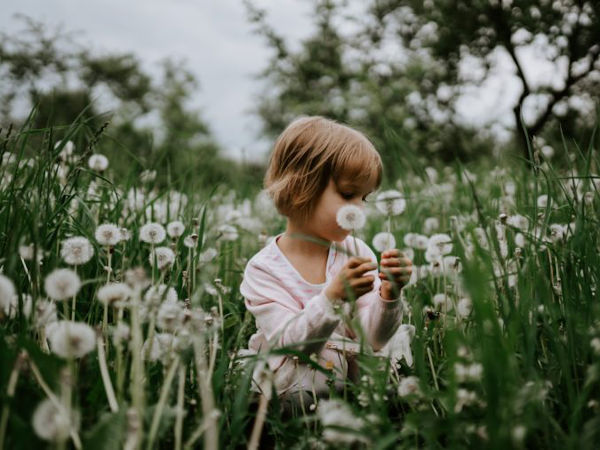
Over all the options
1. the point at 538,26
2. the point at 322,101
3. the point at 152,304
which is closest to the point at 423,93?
the point at 322,101

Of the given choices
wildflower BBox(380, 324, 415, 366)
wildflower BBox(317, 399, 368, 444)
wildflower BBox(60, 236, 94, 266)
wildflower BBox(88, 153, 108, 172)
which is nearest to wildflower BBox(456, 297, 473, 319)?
wildflower BBox(380, 324, 415, 366)

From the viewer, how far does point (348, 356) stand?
6.72ft

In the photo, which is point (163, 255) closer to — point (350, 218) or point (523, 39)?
point (350, 218)

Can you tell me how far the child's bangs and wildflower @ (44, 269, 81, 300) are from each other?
119 centimetres

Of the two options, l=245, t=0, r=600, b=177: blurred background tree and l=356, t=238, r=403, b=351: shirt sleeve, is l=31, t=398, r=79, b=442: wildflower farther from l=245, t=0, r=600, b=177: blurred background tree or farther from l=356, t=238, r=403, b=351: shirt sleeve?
l=245, t=0, r=600, b=177: blurred background tree

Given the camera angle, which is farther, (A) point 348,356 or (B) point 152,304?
(A) point 348,356

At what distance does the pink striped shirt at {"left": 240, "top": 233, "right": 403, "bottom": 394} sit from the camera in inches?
71.0

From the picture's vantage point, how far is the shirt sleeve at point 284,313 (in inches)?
69.9

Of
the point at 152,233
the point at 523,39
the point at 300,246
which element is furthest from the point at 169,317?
the point at 523,39

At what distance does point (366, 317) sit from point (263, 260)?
1.57 feet

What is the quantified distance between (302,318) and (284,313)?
199 mm

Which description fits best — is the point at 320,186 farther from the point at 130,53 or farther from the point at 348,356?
the point at 130,53

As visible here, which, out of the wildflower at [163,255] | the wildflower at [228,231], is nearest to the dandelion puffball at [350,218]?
the wildflower at [163,255]

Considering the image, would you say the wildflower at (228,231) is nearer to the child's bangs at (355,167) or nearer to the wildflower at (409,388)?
the child's bangs at (355,167)
